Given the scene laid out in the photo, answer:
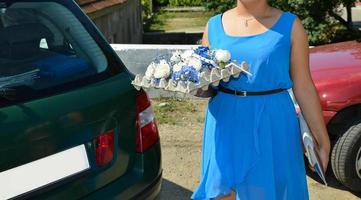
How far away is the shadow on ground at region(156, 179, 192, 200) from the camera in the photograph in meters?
3.90

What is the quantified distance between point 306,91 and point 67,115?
1.11 meters

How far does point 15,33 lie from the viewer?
242cm

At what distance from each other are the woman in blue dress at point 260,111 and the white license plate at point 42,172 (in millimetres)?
635

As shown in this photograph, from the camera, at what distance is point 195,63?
2090mm

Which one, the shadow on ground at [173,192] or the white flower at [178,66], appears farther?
the shadow on ground at [173,192]

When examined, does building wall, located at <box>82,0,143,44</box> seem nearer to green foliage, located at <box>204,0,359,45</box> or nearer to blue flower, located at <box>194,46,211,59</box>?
green foliage, located at <box>204,0,359,45</box>

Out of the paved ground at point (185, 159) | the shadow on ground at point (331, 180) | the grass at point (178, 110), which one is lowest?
the shadow on ground at point (331, 180)

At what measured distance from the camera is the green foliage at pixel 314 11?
356 inches

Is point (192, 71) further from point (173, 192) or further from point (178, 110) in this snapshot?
point (178, 110)

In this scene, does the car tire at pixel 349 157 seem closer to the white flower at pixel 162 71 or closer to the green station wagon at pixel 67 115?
the green station wagon at pixel 67 115

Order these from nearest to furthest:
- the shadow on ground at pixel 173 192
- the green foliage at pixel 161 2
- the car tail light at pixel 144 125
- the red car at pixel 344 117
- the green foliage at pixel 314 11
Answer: the car tail light at pixel 144 125, the red car at pixel 344 117, the shadow on ground at pixel 173 192, the green foliage at pixel 314 11, the green foliage at pixel 161 2

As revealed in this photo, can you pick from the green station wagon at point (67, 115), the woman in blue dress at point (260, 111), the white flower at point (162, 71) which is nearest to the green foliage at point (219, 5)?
the green station wagon at point (67, 115)

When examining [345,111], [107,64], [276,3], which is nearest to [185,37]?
[276,3]

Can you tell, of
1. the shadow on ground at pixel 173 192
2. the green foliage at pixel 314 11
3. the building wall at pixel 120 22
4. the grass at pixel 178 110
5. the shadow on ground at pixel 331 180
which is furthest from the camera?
the green foliage at pixel 314 11
